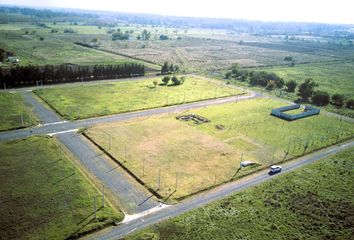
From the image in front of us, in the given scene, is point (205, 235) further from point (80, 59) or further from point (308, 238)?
point (80, 59)

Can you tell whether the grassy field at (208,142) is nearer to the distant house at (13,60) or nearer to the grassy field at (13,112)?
the grassy field at (13,112)

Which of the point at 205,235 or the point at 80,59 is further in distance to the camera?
the point at 80,59

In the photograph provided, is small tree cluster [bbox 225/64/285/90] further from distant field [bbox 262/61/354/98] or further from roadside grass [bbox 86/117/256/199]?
roadside grass [bbox 86/117/256/199]

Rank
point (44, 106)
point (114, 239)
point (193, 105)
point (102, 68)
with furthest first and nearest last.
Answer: point (102, 68) < point (193, 105) < point (44, 106) < point (114, 239)

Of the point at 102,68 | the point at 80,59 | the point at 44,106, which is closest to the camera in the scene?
the point at 44,106

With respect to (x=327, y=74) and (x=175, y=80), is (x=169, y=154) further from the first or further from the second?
(x=327, y=74)

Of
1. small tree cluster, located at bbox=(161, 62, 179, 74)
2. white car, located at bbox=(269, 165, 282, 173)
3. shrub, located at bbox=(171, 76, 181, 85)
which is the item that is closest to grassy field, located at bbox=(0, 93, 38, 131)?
shrub, located at bbox=(171, 76, 181, 85)

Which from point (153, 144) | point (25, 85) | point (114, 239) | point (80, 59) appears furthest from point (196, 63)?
point (114, 239)

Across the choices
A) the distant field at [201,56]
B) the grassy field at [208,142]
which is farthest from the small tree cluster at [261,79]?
the grassy field at [208,142]
